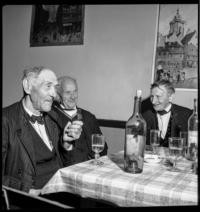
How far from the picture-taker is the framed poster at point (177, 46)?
10.9ft

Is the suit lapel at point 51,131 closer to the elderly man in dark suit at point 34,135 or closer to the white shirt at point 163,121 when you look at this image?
the elderly man in dark suit at point 34,135

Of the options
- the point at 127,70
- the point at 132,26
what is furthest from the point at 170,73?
the point at 132,26

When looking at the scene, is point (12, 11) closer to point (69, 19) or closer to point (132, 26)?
point (69, 19)

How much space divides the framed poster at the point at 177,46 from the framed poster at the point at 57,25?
1148 millimetres

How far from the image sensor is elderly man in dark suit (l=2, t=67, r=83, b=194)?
1.87m

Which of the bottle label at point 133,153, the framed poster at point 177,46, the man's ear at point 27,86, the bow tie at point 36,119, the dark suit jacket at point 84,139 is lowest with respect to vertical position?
the dark suit jacket at point 84,139

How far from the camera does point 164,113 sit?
10.5 feet

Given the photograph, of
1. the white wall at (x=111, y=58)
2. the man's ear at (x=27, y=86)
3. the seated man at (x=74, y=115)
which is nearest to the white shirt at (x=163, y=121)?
the white wall at (x=111, y=58)

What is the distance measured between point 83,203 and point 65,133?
505 millimetres

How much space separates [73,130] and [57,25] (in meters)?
2.82

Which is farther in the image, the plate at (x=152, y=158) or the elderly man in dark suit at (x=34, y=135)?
the elderly man in dark suit at (x=34, y=135)

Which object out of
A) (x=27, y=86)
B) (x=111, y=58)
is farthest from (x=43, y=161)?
(x=111, y=58)

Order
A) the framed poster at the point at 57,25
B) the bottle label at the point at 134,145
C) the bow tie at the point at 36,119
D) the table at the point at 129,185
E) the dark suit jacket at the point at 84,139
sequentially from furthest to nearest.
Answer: the framed poster at the point at 57,25, the dark suit jacket at the point at 84,139, the bow tie at the point at 36,119, the bottle label at the point at 134,145, the table at the point at 129,185

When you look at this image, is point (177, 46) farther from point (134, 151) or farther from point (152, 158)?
point (134, 151)
